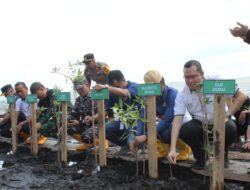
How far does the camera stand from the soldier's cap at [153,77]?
471 cm

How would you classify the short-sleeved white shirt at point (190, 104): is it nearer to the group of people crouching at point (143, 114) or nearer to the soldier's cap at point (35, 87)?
the group of people crouching at point (143, 114)

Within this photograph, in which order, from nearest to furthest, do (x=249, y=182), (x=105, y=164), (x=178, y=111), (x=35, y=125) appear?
(x=249, y=182)
(x=178, y=111)
(x=105, y=164)
(x=35, y=125)

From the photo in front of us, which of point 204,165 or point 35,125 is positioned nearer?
point 204,165

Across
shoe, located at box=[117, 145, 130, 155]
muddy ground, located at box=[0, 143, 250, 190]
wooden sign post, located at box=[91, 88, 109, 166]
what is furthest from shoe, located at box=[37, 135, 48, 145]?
wooden sign post, located at box=[91, 88, 109, 166]

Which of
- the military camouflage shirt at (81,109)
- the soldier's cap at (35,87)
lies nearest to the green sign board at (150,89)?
the military camouflage shirt at (81,109)

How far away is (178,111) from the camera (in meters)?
4.35

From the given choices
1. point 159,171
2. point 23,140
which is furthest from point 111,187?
point 23,140

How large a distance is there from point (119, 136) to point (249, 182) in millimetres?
2452

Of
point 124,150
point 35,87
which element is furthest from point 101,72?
point 124,150

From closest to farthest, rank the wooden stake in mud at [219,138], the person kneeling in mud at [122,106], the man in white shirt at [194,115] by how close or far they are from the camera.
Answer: the wooden stake in mud at [219,138] < the man in white shirt at [194,115] < the person kneeling in mud at [122,106]

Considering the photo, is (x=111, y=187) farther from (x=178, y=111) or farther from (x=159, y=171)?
(x=178, y=111)

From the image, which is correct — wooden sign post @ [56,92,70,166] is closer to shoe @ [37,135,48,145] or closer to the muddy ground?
the muddy ground

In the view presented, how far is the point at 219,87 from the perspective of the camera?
3438mm

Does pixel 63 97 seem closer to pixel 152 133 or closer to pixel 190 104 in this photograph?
pixel 152 133
